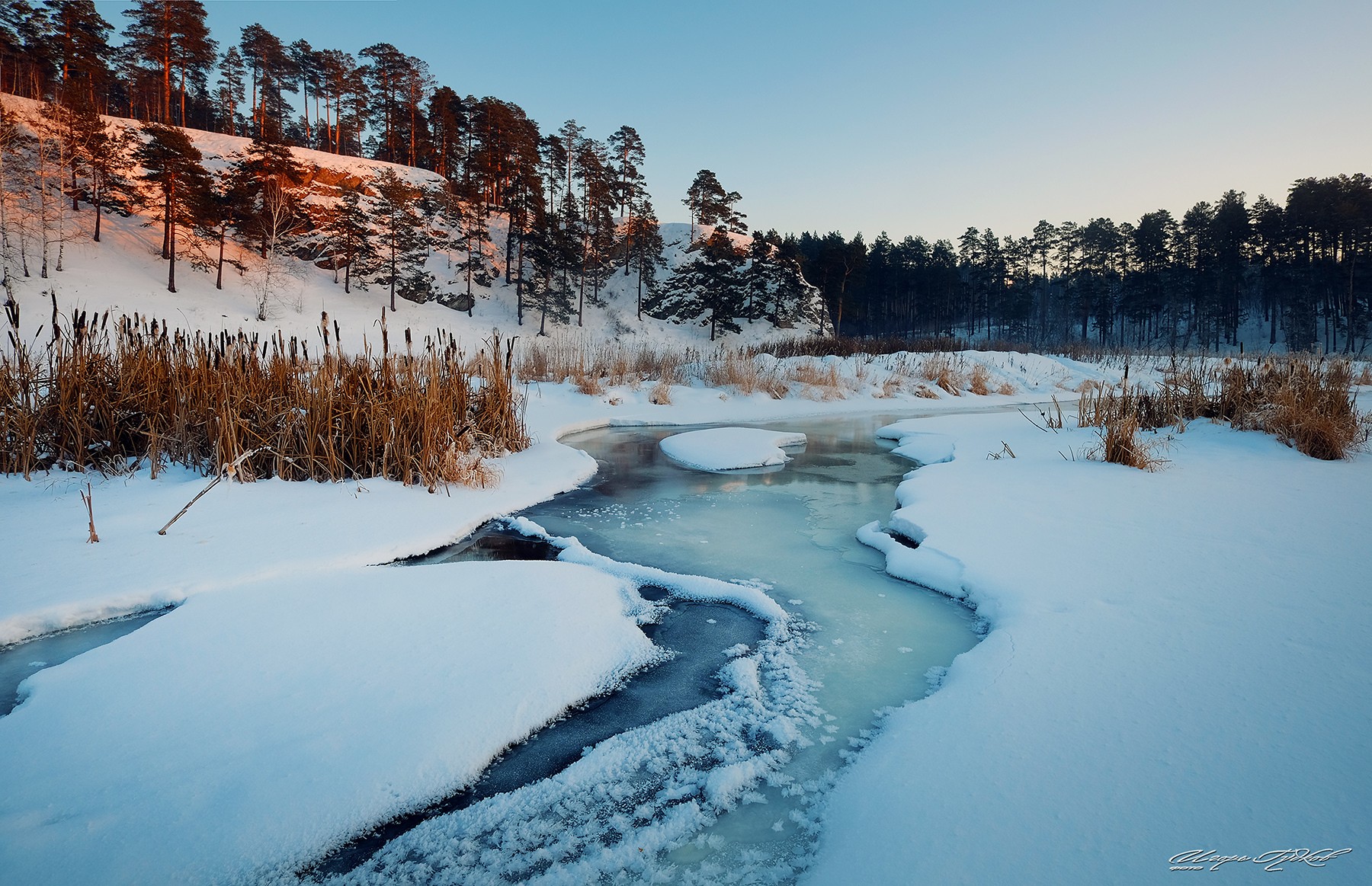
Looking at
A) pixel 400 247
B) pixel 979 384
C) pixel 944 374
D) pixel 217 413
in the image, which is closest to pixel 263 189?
pixel 400 247

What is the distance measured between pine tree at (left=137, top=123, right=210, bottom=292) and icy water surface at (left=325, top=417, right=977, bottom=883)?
25368 millimetres

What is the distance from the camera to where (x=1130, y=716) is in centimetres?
144

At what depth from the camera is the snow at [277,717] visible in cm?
117

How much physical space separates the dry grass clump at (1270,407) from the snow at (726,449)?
285cm

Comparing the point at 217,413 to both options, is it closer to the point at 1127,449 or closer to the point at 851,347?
the point at 1127,449

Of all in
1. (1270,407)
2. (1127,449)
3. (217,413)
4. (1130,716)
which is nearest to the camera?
(1130,716)

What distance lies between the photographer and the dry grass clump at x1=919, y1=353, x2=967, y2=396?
13.0 m

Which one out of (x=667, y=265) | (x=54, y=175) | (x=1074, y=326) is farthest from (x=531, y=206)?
(x=1074, y=326)

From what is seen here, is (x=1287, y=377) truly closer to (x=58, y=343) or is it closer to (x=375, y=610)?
(x=375, y=610)

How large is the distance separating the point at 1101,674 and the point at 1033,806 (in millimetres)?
660

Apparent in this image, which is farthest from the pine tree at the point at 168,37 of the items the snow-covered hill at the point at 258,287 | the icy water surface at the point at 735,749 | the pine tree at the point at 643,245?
the icy water surface at the point at 735,749

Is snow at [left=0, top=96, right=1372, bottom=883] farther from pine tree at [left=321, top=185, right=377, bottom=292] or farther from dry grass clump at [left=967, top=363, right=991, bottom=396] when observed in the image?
pine tree at [left=321, top=185, right=377, bottom=292]

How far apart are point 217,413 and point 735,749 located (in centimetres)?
398

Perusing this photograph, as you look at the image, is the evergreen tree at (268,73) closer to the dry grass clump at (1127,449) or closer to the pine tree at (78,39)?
the pine tree at (78,39)
